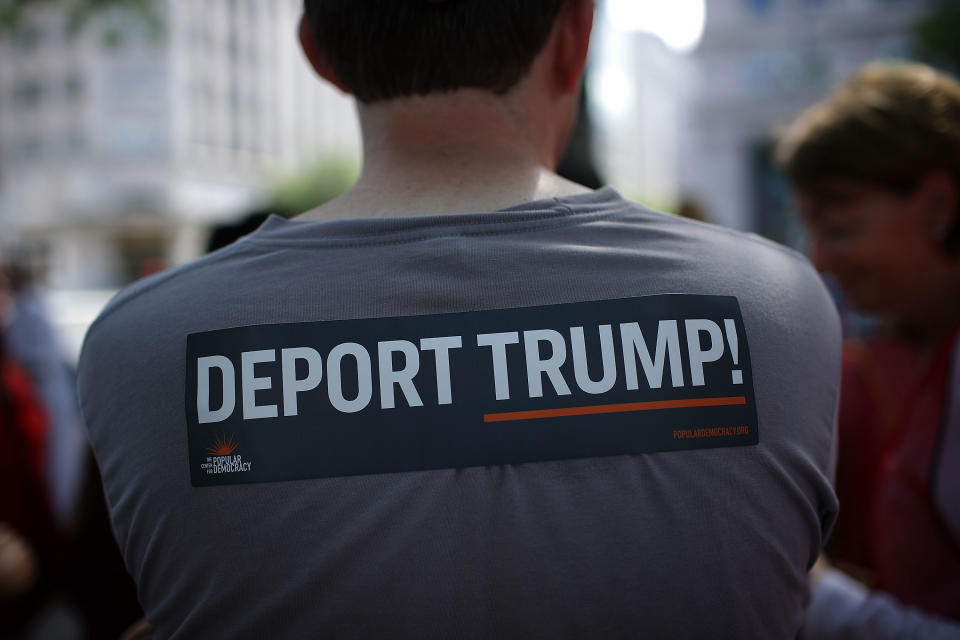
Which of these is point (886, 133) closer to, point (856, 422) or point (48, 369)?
point (856, 422)

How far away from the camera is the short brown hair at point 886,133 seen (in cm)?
188

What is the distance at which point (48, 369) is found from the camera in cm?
502

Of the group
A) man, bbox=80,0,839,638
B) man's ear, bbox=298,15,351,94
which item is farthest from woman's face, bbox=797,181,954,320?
man's ear, bbox=298,15,351,94

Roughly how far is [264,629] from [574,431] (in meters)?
0.40

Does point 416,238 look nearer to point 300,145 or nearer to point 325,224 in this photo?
point 325,224

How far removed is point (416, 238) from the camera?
963 mm

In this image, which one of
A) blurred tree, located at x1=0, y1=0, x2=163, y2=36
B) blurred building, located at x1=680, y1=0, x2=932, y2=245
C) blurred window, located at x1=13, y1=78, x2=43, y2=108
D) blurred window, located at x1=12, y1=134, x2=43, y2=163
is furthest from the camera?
blurred window, located at x1=12, y1=134, x2=43, y2=163

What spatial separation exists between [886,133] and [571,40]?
115cm

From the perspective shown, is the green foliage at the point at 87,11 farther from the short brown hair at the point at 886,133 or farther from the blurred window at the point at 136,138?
the blurred window at the point at 136,138

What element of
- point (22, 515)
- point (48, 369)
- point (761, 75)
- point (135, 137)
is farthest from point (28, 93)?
point (22, 515)

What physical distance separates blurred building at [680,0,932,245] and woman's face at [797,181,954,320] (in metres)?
17.4

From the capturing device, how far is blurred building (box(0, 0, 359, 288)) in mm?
35281

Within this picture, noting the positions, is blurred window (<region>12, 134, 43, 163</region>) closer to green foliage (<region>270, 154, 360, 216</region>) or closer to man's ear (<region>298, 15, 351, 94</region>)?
green foliage (<region>270, 154, 360, 216</region>)

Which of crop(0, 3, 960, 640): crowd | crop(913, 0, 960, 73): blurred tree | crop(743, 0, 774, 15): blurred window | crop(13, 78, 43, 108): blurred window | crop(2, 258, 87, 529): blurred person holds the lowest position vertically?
crop(2, 258, 87, 529): blurred person
